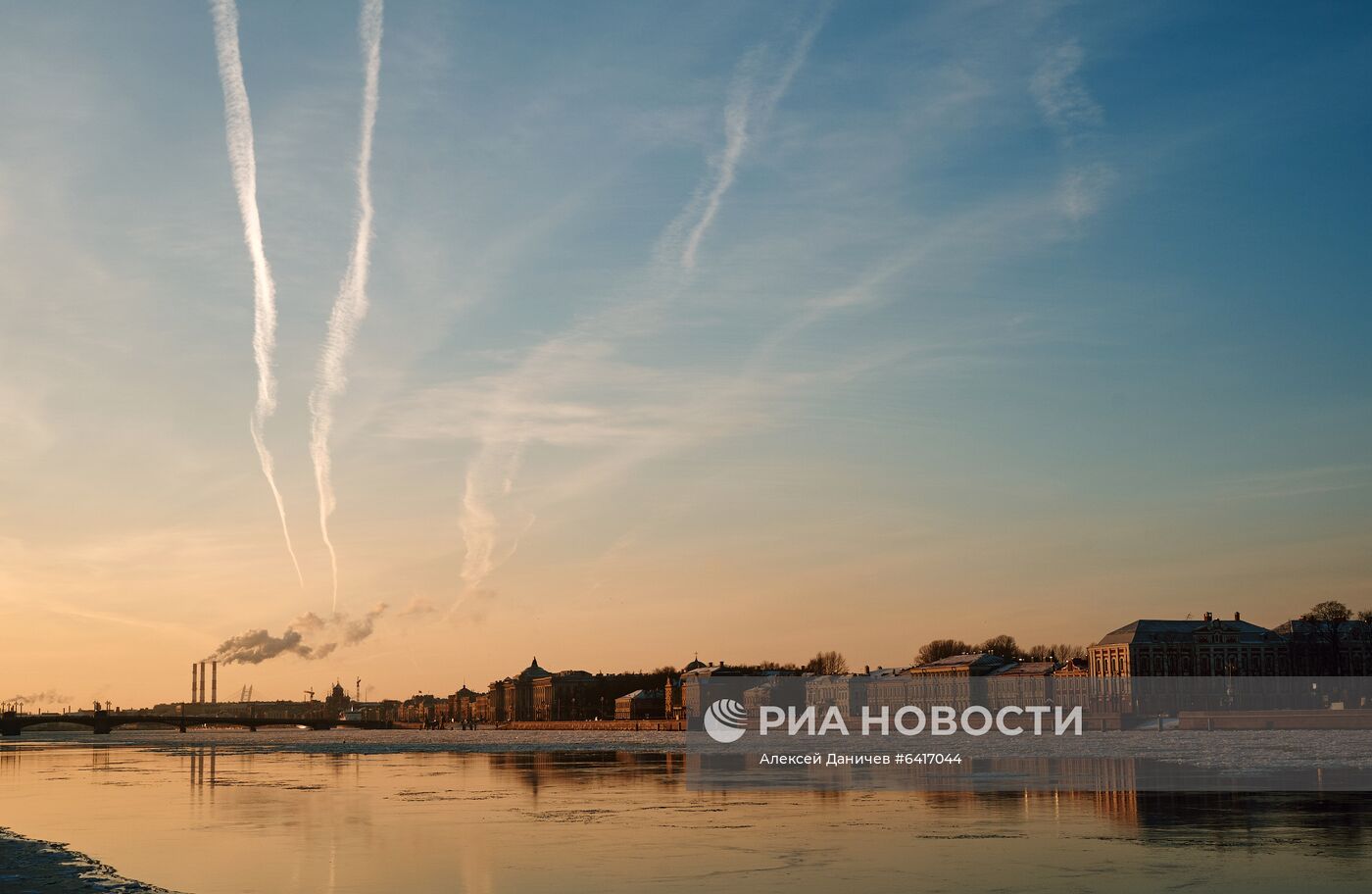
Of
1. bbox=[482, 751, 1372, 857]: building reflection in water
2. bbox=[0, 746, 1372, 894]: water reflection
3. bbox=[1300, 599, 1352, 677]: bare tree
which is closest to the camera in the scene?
bbox=[0, 746, 1372, 894]: water reflection

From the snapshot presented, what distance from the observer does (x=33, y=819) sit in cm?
3862

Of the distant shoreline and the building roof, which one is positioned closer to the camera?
the distant shoreline

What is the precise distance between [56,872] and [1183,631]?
19103cm

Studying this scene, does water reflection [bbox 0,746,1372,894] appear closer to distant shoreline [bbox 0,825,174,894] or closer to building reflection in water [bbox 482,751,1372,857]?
building reflection in water [bbox 482,751,1372,857]

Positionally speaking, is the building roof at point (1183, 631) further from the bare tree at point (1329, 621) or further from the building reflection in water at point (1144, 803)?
the building reflection in water at point (1144, 803)

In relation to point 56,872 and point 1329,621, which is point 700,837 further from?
point 1329,621

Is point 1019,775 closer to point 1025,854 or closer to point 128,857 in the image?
point 1025,854

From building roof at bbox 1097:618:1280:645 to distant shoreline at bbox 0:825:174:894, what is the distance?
181 m

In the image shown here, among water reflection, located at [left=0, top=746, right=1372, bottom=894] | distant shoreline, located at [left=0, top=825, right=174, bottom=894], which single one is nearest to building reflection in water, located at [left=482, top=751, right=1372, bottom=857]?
water reflection, located at [left=0, top=746, right=1372, bottom=894]

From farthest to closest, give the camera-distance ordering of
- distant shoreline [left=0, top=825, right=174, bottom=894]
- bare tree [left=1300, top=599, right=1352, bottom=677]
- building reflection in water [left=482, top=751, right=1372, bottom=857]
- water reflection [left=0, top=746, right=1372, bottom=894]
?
bare tree [left=1300, top=599, right=1352, bottom=677], building reflection in water [left=482, top=751, right=1372, bottom=857], water reflection [left=0, top=746, right=1372, bottom=894], distant shoreline [left=0, top=825, right=174, bottom=894]

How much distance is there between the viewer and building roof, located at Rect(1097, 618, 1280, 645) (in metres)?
192

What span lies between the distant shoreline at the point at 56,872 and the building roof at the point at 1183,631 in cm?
18113

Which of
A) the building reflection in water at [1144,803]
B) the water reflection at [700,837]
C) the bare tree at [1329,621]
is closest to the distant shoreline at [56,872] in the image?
the water reflection at [700,837]

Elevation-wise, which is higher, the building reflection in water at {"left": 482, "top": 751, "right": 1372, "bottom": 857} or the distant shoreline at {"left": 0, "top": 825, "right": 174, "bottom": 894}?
the distant shoreline at {"left": 0, "top": 825, "right": 174, "bottom": 894}
